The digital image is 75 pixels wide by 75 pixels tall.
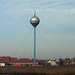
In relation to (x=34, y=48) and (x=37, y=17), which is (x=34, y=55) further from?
(x=37, y=17)

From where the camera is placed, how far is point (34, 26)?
249 ft

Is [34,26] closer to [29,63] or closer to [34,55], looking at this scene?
[34,55]

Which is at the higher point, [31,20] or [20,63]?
[31,20]

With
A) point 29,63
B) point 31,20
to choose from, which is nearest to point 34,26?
point 31,20

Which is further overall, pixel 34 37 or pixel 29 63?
pixel 29 63

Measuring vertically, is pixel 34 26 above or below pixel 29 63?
above

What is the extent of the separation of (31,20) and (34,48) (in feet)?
32.0

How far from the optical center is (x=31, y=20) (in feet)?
246

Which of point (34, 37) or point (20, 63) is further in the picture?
point (20, 63)

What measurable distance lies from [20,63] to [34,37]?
104ft

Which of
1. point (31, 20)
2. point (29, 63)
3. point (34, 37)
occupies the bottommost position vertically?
point (29, 63)

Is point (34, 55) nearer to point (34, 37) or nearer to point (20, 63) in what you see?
point (34, 37)

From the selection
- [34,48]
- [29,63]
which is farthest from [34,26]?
[29,63]

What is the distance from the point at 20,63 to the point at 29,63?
15.0 ft
